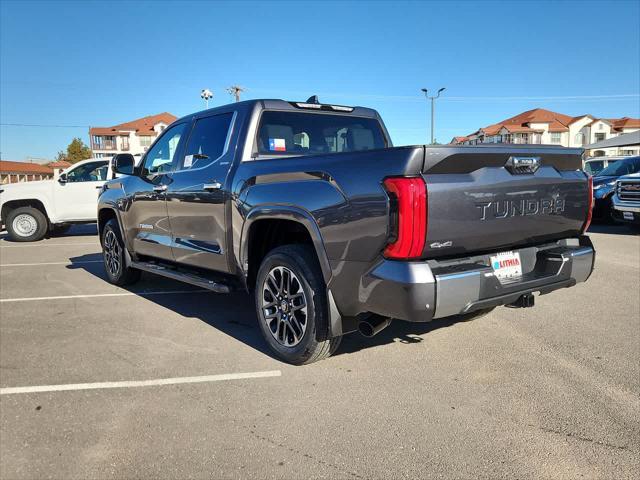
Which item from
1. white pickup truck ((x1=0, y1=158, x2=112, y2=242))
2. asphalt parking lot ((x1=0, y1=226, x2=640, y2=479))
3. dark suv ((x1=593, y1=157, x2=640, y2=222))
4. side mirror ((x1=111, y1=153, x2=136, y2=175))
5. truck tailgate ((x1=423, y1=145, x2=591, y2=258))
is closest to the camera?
asphalt parking lot ((x1=0, y1=226, x2=640, y2=479))

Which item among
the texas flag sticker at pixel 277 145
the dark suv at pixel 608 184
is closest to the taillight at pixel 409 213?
the texas flag sticker at pixel 277 145

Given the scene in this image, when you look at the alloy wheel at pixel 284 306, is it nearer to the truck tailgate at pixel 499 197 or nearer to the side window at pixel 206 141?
the truck tailgate at pixel 499 197

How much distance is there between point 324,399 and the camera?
3186 millimetres

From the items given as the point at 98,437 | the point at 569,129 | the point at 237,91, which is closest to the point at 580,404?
the point at 98,437

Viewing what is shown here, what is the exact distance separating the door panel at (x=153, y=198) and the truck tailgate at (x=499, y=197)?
3216mm

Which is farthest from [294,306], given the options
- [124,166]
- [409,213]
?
[124,166]

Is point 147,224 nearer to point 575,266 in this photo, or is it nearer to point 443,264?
point 443,264

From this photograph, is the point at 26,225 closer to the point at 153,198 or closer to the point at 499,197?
the point at 153,198

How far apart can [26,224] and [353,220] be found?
475 inches

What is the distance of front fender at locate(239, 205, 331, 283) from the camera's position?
127 inches

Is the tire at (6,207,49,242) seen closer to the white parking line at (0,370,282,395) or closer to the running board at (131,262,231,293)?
the running board at (131,262,231,293)

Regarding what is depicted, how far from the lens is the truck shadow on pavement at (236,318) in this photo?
425cm

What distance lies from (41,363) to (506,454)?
3.41 metres

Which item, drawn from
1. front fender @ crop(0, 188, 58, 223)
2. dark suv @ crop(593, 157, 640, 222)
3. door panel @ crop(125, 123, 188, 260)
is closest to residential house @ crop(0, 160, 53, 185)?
front fender @ crop(0, 188, 58, 223)
